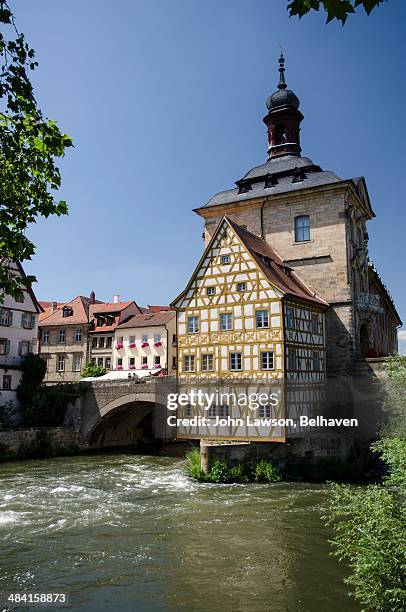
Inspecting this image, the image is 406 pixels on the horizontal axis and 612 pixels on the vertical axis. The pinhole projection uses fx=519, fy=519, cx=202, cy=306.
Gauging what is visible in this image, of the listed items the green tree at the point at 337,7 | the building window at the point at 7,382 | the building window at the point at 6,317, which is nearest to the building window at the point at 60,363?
the building window at the point at 6,317

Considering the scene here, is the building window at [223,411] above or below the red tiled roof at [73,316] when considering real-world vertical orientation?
below

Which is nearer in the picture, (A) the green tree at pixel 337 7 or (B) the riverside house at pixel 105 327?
(A) the green tree at pixel 337 7

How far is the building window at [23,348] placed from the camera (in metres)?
30.9

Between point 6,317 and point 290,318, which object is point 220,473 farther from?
point 6,317

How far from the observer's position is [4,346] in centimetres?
3012

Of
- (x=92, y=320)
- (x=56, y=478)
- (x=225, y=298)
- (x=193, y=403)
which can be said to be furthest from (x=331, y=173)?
(x=92, y=320)

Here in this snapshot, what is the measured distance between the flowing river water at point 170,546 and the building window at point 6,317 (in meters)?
13.2

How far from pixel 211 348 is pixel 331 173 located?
11499 mm

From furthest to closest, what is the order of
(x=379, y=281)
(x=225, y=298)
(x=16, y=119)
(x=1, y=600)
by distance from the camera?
(x=379, y=281) < (x=225, y=298) < (x=1, y=600) < (x=16, y=119)

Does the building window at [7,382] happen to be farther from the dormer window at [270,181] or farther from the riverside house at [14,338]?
the dormer window at [270,181]

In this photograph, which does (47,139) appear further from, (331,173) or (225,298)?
(331,173)

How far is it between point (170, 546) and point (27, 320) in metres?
23.1

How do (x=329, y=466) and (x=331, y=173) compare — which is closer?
(x=329, y=466)

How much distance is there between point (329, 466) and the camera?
64.6ft
